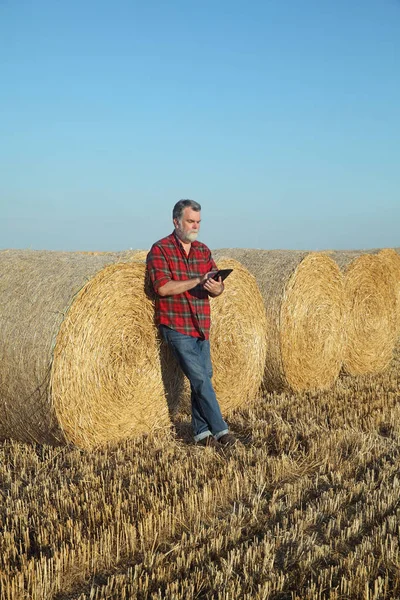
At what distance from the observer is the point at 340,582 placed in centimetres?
328

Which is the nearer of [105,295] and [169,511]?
[169,511]

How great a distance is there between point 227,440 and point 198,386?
556 millimetres

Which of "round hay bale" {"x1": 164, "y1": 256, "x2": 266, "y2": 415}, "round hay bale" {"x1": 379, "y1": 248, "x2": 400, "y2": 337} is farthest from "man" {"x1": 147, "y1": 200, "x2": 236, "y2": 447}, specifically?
"round hay bale" {"x1": 379, "y1": 248, "x2": 400, "y2": 337}

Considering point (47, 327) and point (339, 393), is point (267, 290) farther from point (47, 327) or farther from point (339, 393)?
point (47, 327)

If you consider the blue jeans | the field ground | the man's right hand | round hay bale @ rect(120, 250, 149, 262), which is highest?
round hay bale @ rect(120, 250, 149, 262)

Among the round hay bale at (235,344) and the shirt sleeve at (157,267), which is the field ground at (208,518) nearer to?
the round hay bale at (235,344)

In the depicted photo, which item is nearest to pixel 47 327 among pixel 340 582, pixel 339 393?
pixel 340 582

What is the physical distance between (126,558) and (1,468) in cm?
188

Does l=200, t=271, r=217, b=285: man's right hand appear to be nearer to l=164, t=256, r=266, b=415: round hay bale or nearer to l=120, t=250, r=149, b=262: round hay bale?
l=120, t=250, r=149, b=262: round hay bale

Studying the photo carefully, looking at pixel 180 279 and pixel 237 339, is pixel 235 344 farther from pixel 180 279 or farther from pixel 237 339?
pixel 180 279

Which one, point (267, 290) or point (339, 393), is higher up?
point (267, 290)

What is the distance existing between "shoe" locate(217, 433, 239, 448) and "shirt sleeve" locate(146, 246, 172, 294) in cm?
147

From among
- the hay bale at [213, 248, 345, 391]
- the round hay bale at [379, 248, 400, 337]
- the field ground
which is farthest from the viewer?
the round hay bale at [379, 248, 400, 337]

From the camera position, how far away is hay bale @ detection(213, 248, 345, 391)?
7.86m
